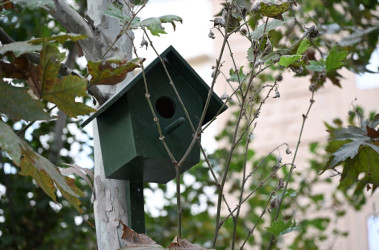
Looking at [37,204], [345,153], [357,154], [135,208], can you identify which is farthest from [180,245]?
[37,204]

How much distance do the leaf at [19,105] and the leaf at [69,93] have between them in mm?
72

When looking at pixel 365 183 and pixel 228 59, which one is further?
pixel 228 59

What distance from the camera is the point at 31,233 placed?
3537 millimetres

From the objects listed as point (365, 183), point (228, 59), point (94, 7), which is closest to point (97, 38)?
point (94, 7)

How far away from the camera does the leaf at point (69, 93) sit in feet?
5.34

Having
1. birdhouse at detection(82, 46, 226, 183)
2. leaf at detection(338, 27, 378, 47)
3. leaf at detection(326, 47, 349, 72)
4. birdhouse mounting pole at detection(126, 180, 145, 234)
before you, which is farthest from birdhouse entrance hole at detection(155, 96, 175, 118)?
leaf at detection(338, 27, 378, 47)

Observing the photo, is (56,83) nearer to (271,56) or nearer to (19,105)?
(19,105)

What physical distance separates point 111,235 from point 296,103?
19.0ft

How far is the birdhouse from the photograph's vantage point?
2.18m

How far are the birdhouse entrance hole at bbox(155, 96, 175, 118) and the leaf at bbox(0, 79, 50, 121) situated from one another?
2.83 feet

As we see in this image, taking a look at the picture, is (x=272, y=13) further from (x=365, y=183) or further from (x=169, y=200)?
(x=169, y=200)

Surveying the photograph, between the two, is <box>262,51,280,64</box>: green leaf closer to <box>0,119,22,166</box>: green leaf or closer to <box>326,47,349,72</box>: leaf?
<box>326,47,349,72</box>: leaf

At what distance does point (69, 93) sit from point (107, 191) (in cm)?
66

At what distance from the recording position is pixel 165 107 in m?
2.46
